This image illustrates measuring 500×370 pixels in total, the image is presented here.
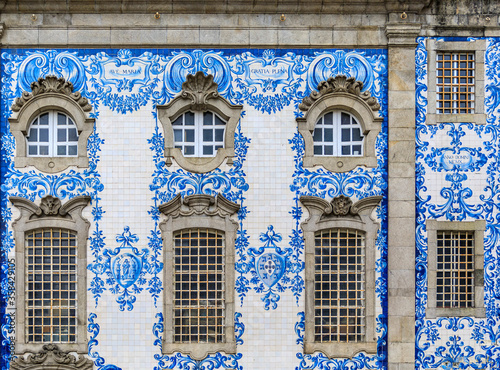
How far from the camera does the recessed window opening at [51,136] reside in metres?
12.9

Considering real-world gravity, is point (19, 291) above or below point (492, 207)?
below

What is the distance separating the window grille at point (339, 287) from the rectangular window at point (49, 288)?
4833 millimetres

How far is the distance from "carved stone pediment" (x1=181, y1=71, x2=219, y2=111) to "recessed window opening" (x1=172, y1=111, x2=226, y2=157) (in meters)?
0.31

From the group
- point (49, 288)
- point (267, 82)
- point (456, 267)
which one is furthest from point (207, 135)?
point (456, 267)

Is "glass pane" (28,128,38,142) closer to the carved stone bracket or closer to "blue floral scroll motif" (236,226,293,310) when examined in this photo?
"blue floral scroll motif" (236,226,293,310)

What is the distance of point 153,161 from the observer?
12703 mm

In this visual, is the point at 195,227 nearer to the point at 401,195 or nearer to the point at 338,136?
the point at 338,136

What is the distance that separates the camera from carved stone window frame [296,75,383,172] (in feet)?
41.8

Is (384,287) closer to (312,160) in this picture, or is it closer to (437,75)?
(312,160)

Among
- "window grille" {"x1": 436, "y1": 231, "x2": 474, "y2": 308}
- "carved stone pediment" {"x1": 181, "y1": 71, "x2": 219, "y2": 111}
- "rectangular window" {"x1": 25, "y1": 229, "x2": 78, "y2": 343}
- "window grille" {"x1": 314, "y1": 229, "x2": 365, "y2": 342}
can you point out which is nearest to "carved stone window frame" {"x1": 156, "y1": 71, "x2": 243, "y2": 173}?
"carved stone pediment" {"x1": 181, "y1": 71, "x2": 219, "y2": 111}

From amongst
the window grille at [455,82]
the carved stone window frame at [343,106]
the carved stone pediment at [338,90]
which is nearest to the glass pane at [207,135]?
the carved stone window frame at [343,106]

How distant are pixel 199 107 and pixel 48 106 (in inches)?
117

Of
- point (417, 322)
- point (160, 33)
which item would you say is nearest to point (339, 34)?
point (160, 33)

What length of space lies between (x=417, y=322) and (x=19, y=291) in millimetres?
7828
